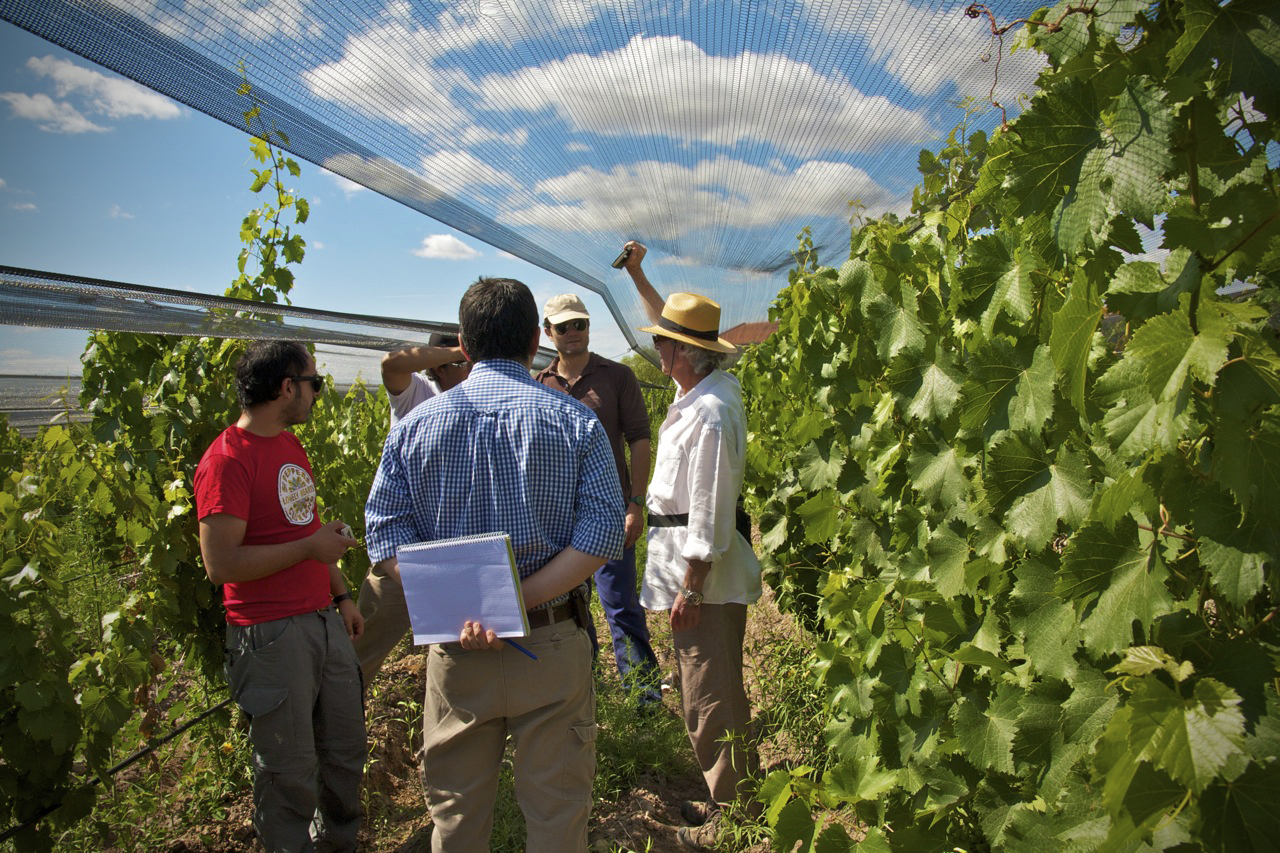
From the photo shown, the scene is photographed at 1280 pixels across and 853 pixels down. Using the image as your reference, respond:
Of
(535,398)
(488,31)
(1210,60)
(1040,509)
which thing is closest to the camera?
(1210,60)

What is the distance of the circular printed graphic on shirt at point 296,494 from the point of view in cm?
259

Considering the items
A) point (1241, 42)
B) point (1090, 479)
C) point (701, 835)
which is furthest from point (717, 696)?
point (1241, 42)

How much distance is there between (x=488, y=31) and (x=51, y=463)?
2.00m

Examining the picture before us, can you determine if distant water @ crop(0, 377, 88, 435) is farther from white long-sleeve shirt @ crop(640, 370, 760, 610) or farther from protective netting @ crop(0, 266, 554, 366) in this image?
white long-sleeve shirt @ crop(640, 370, 760, 610)

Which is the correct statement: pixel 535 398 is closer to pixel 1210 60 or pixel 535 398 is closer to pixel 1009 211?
pixel 1009 211

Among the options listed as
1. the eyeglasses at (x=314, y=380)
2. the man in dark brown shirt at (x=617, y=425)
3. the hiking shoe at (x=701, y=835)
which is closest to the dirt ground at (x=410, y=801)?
the hiking shoe at (x=701, y=835)

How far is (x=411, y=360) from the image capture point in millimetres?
3285

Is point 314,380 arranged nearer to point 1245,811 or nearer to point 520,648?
point 520,648

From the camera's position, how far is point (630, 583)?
390 centimetres

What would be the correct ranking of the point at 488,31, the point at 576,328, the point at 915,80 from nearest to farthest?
the point at 488,31 → the point at 915,80 → the point at 576,328

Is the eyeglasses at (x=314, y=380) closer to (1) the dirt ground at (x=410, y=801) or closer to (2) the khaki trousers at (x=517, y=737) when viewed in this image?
(2) the khaki trousers at (x=517, y=737)

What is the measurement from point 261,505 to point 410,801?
1.47 meters

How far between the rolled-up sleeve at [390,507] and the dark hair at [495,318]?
289 mm

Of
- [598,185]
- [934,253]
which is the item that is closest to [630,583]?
[598,185]
